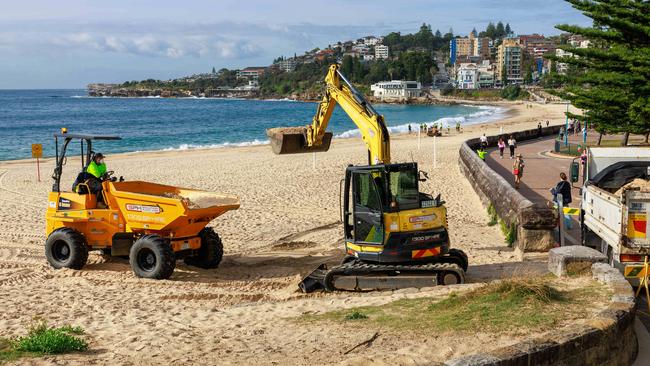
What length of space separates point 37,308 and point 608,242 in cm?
859

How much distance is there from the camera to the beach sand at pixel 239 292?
7418 millimetres

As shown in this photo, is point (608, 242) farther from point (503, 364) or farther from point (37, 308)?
point (37, 308)

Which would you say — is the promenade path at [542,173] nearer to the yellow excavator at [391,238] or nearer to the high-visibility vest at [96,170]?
the yellow excavator at [391,238]

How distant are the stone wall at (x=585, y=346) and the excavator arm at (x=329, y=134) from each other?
17.0ft

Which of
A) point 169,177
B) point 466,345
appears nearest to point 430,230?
point 466,345

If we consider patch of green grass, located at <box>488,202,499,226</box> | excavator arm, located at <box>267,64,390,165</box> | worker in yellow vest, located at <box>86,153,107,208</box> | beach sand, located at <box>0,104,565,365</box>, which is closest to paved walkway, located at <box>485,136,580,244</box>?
patch of green grass, located at <box>488,202,499,226</box>

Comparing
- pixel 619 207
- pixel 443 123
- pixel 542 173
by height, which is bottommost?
pixel 542 173

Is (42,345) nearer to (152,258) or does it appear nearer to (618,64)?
(152,258)

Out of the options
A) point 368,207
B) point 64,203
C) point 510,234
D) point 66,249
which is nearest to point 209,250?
point 66,249

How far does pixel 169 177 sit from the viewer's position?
2938 cm

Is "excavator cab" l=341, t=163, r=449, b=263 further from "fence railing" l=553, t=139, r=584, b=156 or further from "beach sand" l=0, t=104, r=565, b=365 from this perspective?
"fence railing" l=553, t=139, r=584, b=156

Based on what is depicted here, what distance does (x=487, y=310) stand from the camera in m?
8.23

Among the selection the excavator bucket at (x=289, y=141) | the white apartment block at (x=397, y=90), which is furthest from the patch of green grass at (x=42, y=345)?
the white apartment block at (x=397, y=90)

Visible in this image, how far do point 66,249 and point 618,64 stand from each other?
1870 cm
